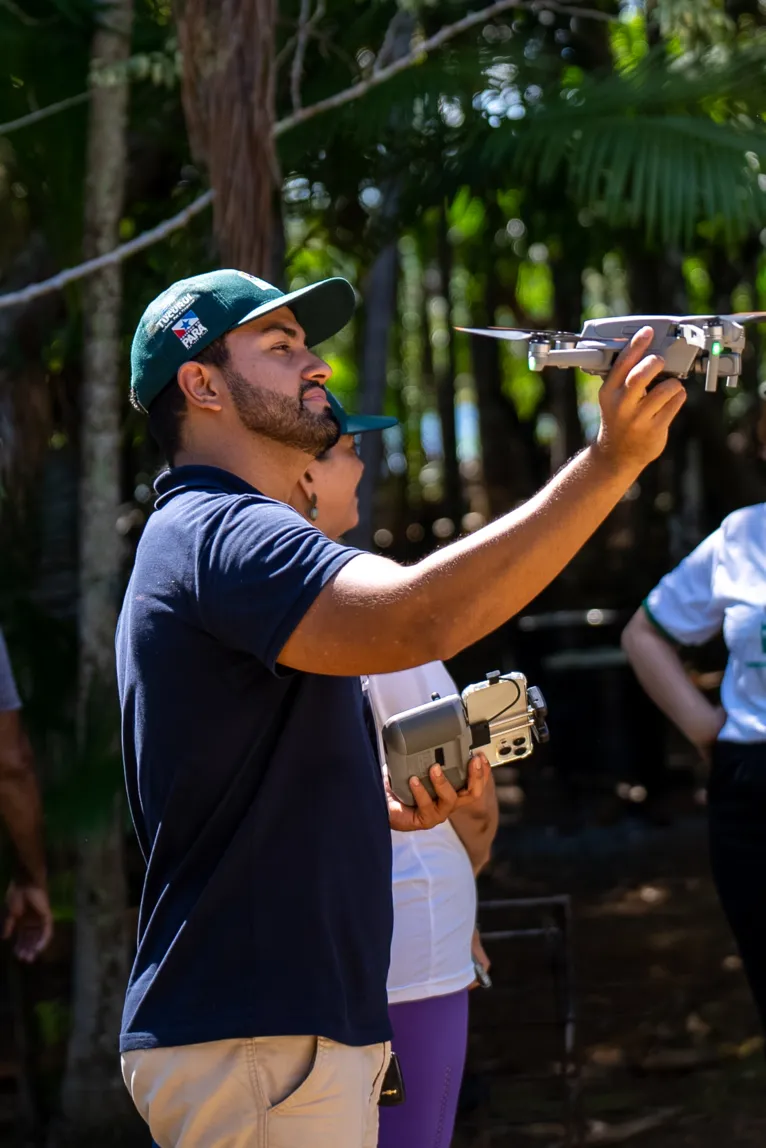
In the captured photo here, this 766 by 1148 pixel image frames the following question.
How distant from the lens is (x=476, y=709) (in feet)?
7.36

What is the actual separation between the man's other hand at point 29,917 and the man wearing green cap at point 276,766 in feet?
6.17

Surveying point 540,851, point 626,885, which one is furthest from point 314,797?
point 540,851

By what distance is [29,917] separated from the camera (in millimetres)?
3809

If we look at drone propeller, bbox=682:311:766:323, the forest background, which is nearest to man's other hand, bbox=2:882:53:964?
the forest background

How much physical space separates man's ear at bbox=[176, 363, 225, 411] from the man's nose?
0.12m

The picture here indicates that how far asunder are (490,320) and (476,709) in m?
11.6

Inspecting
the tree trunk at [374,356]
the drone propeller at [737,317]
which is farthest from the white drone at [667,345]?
the tree trunk at [374,356]

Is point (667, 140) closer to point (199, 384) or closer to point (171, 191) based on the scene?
point (171, 191)

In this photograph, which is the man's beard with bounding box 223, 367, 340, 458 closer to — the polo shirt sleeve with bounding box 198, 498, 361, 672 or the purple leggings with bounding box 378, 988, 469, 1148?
the polo shirt sleeve with bounding box 198, 498, 361, 672

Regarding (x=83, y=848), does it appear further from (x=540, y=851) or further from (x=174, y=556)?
(x=540, y=851)

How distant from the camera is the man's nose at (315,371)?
6.93 ft

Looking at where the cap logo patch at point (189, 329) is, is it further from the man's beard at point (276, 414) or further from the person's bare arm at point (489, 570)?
the person's bare arm at point (489, 570)

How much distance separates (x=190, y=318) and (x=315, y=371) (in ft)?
0.63

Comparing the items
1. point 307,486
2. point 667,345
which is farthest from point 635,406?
point 307,486
